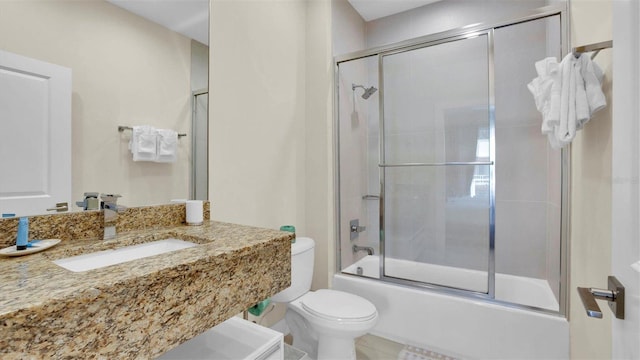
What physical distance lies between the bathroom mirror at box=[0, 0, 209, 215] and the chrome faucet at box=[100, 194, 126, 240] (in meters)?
0.05

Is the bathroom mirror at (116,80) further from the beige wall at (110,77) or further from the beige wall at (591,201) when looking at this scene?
the beige wall at (591,201)

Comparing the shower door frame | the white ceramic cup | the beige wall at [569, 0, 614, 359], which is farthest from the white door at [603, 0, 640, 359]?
the white ceramic cup

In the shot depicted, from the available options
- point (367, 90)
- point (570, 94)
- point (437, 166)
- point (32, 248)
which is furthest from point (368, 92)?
point (32, 248)

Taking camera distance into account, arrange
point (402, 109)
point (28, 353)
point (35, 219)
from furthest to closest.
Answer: point (402, 109) → point (35, 219) → point (28, 353)

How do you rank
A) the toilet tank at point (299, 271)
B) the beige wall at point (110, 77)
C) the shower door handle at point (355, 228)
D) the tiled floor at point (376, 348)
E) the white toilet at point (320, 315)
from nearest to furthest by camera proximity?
the beige wall at point (110, 77)
the white toilet at point (320, 315)
the toilet tank at point (299, 271)
the tiled floor at point (376, 348)
the shower door handle at point (355, 228)

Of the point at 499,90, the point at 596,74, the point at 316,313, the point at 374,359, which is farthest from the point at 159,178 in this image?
the point at 499,90

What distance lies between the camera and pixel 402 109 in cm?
253

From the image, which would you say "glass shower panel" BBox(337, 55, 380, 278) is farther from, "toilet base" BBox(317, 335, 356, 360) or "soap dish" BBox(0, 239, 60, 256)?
"soap dish" BBox(0, 239, 60, 256)

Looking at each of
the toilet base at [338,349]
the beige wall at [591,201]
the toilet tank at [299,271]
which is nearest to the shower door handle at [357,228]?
the toilet tank at [299,271]

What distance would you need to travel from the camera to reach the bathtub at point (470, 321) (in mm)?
1592

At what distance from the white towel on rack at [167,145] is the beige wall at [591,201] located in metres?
1.84

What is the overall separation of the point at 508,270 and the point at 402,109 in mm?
1552

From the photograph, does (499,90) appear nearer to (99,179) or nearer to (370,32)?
(370,32)

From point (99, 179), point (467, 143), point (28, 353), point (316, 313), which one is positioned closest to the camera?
point (28, 353)
